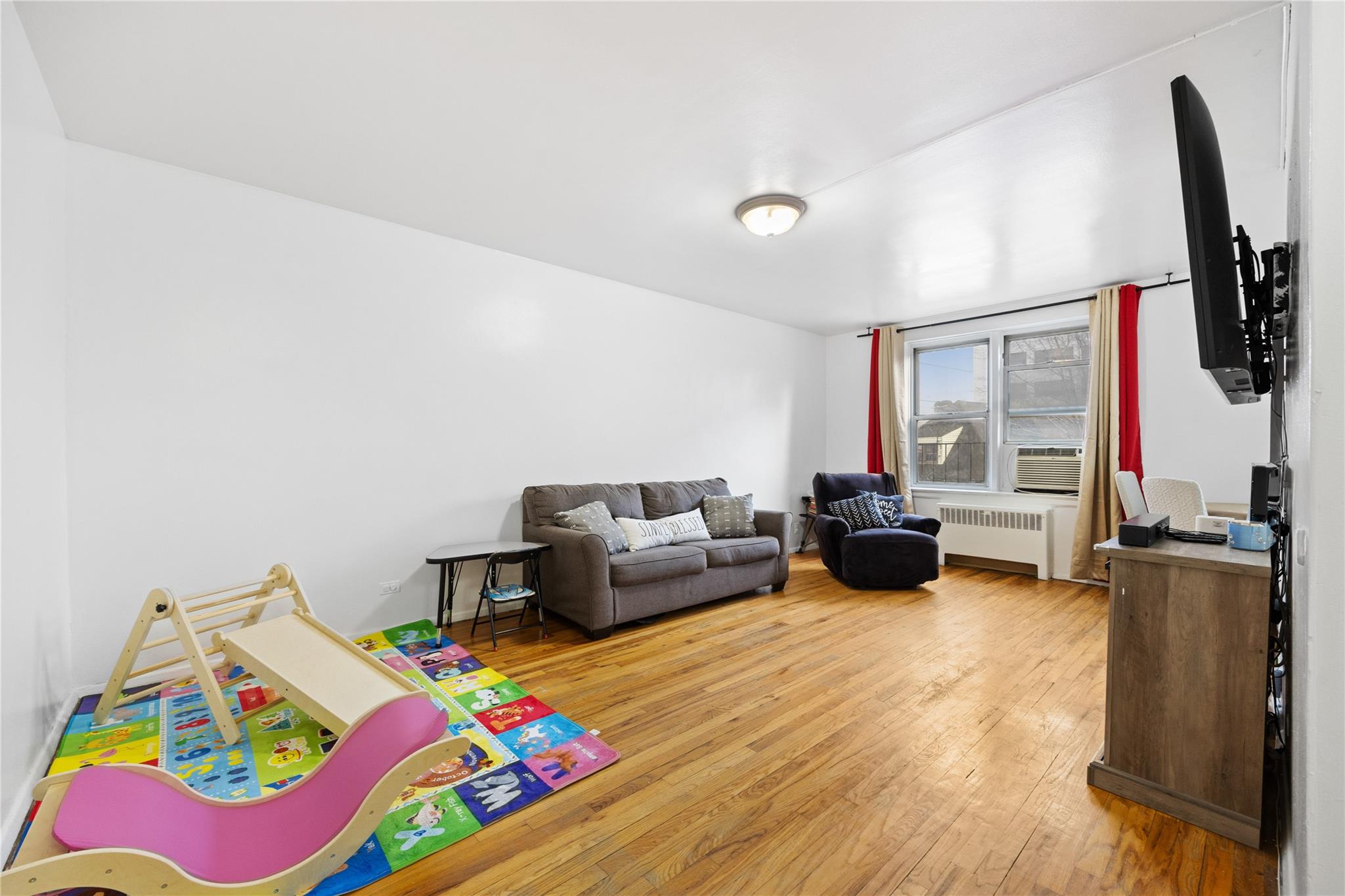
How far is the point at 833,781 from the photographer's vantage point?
199 cm

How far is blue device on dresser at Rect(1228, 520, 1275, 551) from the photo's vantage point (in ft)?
5.94

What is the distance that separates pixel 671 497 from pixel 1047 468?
11.8 feet

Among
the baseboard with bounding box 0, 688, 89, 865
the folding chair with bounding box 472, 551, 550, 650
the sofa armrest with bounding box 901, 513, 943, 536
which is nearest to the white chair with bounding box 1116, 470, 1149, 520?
the sofa armrest with bounding box 901, 513, 943, 536

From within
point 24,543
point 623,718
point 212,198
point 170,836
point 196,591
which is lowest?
point 623,718

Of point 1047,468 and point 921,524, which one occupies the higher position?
point 1047,468

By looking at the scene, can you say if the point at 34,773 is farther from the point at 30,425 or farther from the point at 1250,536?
the point at 1250,536

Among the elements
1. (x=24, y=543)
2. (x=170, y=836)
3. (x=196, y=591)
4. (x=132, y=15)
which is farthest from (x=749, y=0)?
(x=196, y=591)

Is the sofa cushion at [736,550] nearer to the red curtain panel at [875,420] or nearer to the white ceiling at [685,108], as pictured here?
the white ceiling at [685,108]

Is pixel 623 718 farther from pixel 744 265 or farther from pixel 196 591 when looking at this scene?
pixel 744 265

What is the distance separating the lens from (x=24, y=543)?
196 cm

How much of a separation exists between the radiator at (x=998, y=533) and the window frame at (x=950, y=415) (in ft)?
1.34

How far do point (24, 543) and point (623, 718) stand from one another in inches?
89.0

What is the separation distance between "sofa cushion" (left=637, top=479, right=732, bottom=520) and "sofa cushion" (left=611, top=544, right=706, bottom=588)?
0.59m

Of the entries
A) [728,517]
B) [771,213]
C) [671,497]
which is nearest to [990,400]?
[728,517]
